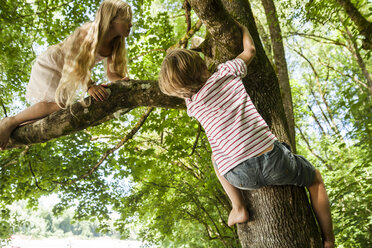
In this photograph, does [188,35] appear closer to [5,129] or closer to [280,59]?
[280,59]

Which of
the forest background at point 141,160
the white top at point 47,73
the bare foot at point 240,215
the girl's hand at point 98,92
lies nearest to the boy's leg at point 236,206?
the bare foot at point 240,215

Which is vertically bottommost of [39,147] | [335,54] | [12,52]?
[39,147]

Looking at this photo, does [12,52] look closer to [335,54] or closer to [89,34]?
[89,34]

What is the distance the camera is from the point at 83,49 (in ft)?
7.06

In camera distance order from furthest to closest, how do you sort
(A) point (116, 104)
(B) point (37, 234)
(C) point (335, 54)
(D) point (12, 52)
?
(B) point (37, 234)
(C) point (335, 54)
(D) point (12, 52)
(A) point (116, 104)

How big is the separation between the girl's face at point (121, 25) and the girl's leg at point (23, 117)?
873 mm

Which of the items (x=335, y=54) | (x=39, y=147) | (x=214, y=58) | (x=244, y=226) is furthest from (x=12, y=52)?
(x=335, y=54)

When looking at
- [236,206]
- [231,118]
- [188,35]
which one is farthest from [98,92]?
[188,35]

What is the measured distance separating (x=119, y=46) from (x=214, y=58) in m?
1.15

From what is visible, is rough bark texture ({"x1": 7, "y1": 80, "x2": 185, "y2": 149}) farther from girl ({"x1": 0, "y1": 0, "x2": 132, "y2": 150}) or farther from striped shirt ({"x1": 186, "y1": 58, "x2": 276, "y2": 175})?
striped shirt ({"x1": 186, "y1": 58, "x2": 276, "y2": 175})

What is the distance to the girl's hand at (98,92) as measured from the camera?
6.57 ft

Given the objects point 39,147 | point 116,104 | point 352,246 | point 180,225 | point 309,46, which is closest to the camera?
point 116,104

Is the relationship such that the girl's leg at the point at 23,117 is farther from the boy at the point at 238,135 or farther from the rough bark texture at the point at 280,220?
the rough bark texture at the point at 280,220

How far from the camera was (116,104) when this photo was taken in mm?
2076
